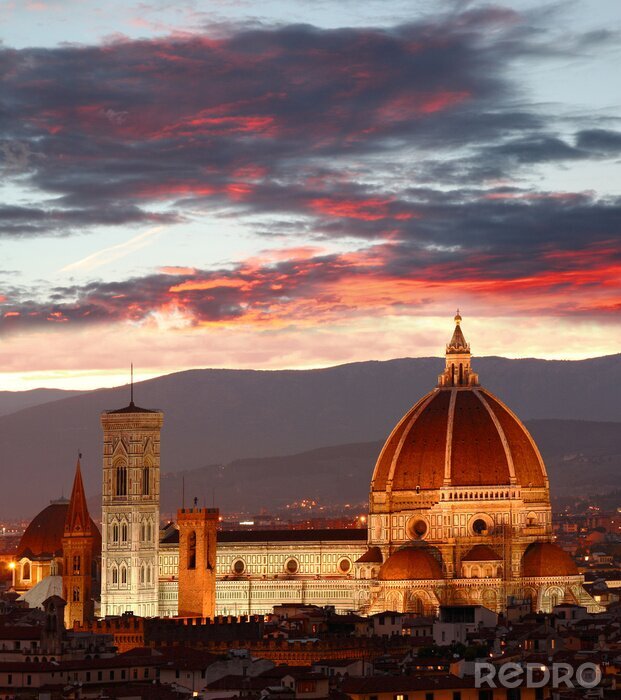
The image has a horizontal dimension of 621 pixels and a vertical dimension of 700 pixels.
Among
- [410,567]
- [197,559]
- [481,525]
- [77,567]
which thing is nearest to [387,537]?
[481,525]

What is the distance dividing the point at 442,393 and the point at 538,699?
217 feet

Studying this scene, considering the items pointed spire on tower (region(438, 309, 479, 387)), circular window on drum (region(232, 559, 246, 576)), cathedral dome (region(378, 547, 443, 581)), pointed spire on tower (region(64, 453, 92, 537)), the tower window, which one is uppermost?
pointed spire on tower (region(438, 309, 479, 387))

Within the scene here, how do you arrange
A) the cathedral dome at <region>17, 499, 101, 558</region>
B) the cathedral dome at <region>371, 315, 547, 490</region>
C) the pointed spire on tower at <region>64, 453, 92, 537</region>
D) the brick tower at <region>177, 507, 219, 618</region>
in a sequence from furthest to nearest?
1. the cathedral dome at <region>17, 499, 101, 558</region>
2. the pointed spire on tower at <region>64, 453, 92, 537</region>
3. the cathedral dome at <region>371, 315, 547, 490</region>
4. the brick tower at <region>177, 507, 219, 618</region>

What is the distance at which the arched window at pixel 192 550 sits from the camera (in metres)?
153

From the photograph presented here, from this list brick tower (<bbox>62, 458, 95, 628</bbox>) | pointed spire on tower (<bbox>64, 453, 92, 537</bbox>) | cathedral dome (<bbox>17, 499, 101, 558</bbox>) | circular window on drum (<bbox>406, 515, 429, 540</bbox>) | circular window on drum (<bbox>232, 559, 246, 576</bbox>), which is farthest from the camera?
cathedral dome (<bbox>17, 499, 101, 558</bbox>)

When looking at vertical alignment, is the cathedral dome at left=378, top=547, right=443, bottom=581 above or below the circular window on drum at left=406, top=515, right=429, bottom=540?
below

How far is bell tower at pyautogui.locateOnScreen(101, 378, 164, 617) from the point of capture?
154750mm

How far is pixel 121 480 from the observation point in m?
156

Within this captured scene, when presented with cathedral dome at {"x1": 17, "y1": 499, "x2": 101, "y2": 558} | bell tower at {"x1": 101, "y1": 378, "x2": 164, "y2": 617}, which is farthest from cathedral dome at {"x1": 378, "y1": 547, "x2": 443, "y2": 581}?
cathedral dome at {"x1": 17, "y1": 499, "x2": 101, "y2": 558}

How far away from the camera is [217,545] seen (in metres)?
156

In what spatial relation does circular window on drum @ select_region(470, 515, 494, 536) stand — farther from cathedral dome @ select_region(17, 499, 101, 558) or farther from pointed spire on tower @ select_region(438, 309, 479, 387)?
cathedral dome @ select_region(17, 499, 101, 558)

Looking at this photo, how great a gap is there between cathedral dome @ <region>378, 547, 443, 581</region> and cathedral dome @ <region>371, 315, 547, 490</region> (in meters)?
4.86

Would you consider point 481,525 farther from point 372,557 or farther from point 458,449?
point 372,557

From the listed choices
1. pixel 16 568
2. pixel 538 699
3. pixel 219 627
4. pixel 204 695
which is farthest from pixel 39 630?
pixel 16 568
